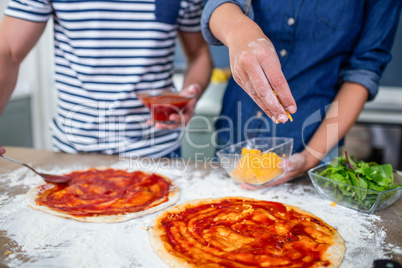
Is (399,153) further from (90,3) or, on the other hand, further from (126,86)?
(90,3)

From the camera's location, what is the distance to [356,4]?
146 cm

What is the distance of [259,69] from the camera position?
0.96 meters

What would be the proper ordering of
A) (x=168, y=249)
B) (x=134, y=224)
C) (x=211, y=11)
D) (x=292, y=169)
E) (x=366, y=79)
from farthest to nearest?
(x=366, y=79) < (x=292, y=169) < (x=211, y=11) < (x=134, y=224) < (x=168, y=249)

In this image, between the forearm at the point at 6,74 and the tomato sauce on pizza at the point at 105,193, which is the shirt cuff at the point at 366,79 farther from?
the forearm at the point at 6,74

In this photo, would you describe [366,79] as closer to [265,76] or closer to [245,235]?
A: [265,76]

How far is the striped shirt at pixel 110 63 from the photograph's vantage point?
156cm

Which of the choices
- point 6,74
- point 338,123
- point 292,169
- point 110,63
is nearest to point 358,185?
point 292,169

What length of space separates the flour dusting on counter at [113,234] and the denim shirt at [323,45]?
408 millimetres

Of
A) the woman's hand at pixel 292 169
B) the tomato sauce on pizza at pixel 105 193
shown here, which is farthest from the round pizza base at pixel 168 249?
the woman's hand at pixel 292 169

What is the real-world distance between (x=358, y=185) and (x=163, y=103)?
837 millimetres

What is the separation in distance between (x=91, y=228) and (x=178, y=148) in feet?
2.89

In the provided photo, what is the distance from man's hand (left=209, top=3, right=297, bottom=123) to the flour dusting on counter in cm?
41

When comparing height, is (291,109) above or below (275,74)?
below

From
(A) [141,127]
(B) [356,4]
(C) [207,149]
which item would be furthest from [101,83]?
(C) [207,149]
